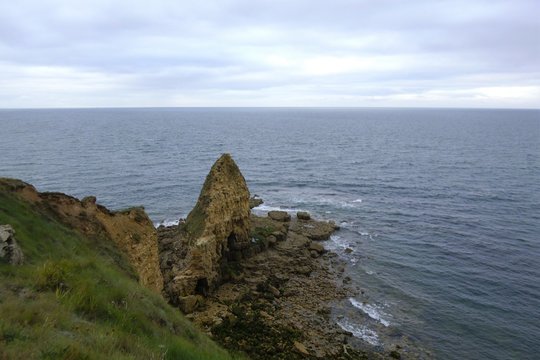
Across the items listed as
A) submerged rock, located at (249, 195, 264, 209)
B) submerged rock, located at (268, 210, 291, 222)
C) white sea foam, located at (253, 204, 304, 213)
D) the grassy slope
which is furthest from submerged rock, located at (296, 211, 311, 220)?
the grassy slope

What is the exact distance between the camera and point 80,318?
1044 cm

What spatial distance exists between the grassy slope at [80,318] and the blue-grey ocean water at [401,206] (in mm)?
24656

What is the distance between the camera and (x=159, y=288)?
29.4m

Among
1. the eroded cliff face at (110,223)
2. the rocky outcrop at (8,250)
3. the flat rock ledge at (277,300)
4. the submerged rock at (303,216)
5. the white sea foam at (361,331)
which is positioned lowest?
the white sea foam at (361,331)

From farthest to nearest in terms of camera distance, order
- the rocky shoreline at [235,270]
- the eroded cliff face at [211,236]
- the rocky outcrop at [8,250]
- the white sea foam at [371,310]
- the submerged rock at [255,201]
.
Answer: the submerged rock at [255,201] → the eroded cliff face at [211,236] → the white sea foam at [371,310] → the rocky shoreline at [235,270] → the rocky outcrop at [8,250]

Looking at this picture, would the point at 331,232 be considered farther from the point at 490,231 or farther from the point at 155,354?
the point at 155,354

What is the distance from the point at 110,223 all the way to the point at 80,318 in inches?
671

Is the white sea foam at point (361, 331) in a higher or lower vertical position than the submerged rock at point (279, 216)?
lower

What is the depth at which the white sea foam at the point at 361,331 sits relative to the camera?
3288cm

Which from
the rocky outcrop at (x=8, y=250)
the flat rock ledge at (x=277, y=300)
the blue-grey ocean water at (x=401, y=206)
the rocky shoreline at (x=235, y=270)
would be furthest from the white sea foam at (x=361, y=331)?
the rocky outcrop at (x=8, y=250)

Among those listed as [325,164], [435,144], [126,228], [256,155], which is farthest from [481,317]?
[435,144]

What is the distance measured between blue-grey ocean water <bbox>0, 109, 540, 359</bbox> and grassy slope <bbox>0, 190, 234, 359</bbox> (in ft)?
80.9

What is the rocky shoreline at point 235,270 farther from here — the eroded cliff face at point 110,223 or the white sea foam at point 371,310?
the white sea foam at point 371,310

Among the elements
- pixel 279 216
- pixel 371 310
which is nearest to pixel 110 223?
pixel 371 310
